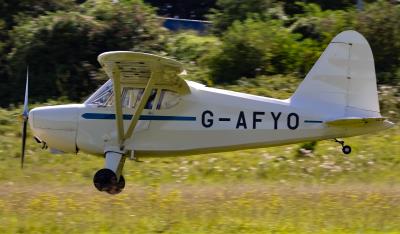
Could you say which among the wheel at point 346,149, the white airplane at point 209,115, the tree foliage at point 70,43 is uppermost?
the white airplane at point 209,115

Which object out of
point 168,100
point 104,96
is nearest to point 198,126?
point 168,100

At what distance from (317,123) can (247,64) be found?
40.8 feet

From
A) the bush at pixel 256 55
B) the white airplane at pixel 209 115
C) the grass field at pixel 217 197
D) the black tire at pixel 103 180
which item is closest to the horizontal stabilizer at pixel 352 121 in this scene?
the white airplane at pixel 209 115

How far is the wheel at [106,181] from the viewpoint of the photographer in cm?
1270

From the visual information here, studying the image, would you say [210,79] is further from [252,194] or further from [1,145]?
[252,194]

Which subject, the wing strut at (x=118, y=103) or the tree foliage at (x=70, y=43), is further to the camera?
the tree foliage at (x=70, y=43)

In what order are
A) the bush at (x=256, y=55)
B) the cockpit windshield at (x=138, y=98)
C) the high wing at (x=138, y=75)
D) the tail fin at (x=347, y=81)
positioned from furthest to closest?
1. the bush at (x=256, y=55)
2. the cockpit windshield at (x=138, y=98)
3. the tail fin at (x=347, y=81)
4. the high wing at (x=138, y=75)

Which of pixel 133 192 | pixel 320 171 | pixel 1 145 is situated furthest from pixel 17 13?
pixel 133 192

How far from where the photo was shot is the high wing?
A: 39.9 feet

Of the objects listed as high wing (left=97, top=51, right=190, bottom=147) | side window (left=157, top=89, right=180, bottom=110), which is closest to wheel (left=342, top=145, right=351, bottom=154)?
high wing (left=97, top=51, right=190, bottom=147)

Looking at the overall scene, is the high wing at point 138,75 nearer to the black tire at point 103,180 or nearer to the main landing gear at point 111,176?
the main landing gear at point 111,176

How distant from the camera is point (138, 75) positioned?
42.8ft

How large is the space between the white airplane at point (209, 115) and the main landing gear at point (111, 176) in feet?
0.07

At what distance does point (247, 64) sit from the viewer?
25422mm
